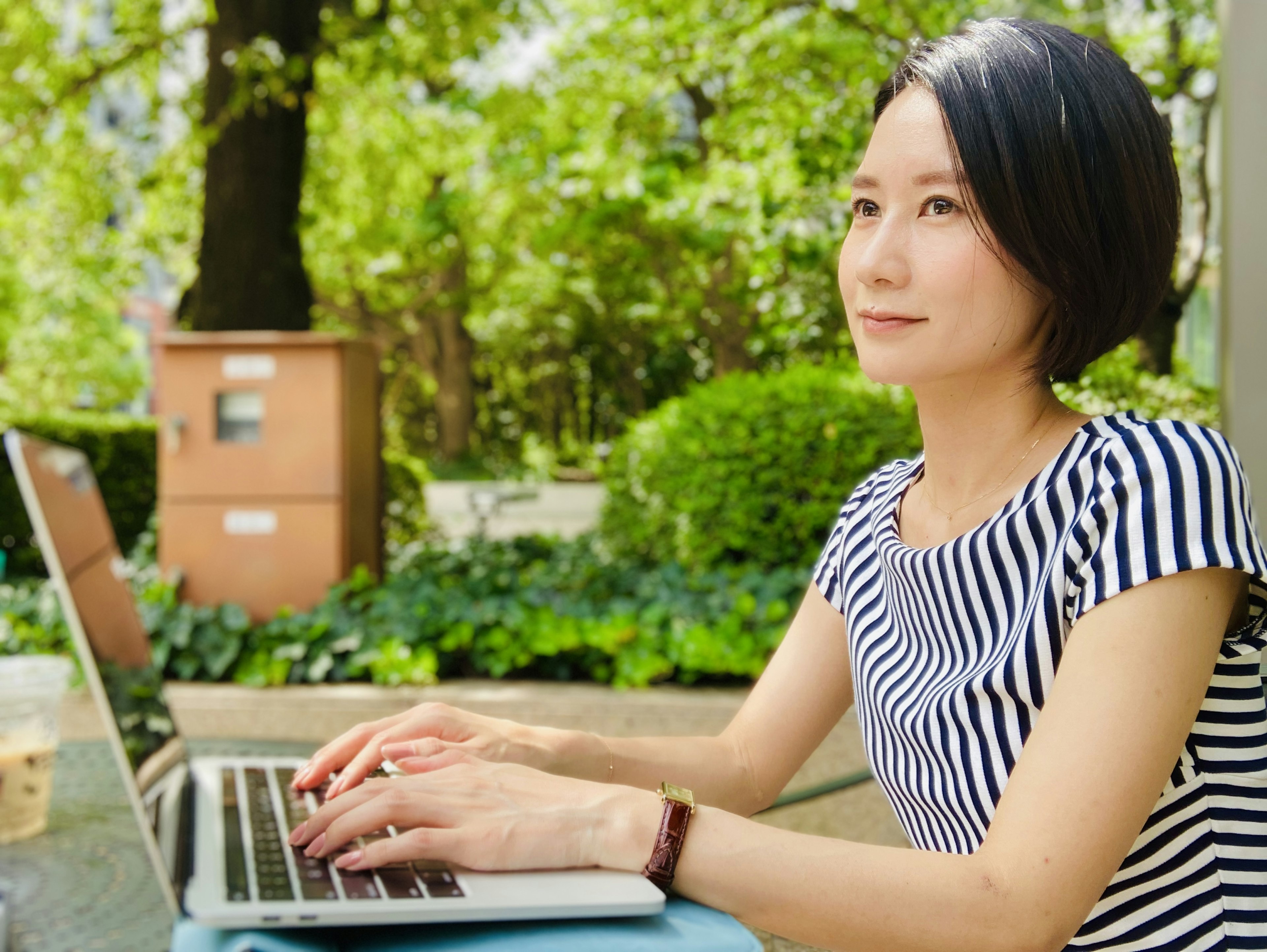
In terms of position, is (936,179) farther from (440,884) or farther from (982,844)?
(440,884)

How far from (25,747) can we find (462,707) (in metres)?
2.24

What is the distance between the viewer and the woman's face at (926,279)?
3.54ft

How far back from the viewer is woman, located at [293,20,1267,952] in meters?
0.92

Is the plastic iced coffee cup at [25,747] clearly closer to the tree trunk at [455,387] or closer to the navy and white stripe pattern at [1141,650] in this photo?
the navy and white stripe pattern at [1141,650]

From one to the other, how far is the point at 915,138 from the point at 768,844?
669 millimetres

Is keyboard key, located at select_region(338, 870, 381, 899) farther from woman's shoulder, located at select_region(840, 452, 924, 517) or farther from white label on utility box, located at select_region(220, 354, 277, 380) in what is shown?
white label on utility box, located at select_region(220, 354, 277, 380)

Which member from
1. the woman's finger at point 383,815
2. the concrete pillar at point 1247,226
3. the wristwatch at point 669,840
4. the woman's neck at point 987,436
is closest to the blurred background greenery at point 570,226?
the concrete pillar at point 1247,226

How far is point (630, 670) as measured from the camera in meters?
3.95

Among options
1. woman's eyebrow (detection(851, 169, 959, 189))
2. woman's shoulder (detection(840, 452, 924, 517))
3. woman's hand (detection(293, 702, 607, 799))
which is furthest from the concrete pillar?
woman's hand (detection(293, 702, 607, 799))

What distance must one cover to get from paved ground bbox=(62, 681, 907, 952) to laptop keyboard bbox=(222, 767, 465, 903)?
2520 mm

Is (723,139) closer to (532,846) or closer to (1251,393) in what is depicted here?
(1251,393)

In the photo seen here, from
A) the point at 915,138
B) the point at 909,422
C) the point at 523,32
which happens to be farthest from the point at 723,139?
the point at 915,138

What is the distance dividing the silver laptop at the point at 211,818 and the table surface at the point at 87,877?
114 mm

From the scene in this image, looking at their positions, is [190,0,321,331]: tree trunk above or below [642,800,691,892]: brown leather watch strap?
above
